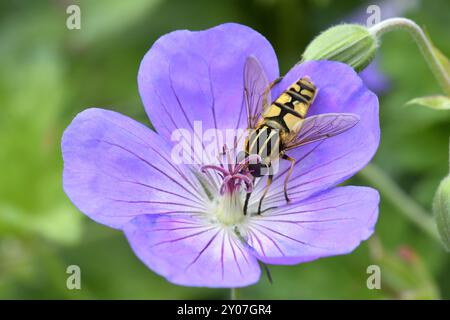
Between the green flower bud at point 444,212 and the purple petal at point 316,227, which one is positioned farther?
the green flower bud at point 444,212

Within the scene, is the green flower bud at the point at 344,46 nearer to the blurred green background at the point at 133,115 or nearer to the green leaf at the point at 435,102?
the green leaf at the point at 435,102

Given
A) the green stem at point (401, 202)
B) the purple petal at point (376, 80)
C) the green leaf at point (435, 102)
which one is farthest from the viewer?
the purple petal at point (376, 80)

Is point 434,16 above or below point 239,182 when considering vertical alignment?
above

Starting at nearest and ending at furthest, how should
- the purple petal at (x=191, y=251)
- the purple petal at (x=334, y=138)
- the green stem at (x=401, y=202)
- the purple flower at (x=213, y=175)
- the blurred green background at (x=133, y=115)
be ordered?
the purple petal at (x=191, y=251) < the purple flower at (x=213, y=175) < the purple petal at (x=334, y=138) < the green stem at (x=401, y=202) < the blurred green background at (x=133, y=115)

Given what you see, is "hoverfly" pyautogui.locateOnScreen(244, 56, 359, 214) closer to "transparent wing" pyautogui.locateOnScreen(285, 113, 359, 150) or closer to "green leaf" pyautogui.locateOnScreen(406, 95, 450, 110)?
"transparent wing" pyautogui.locateOnScreen(285, 113, 359, 150)

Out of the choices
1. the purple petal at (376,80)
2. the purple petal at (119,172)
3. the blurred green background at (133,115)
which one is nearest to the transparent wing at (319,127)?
the purple petal at (119,172)

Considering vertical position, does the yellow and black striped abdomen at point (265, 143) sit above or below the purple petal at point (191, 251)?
above

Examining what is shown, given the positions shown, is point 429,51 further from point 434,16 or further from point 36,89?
point 36,89

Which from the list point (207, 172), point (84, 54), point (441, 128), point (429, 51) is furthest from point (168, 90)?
point (84, 54)

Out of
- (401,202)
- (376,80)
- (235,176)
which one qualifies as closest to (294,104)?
(235,176)
